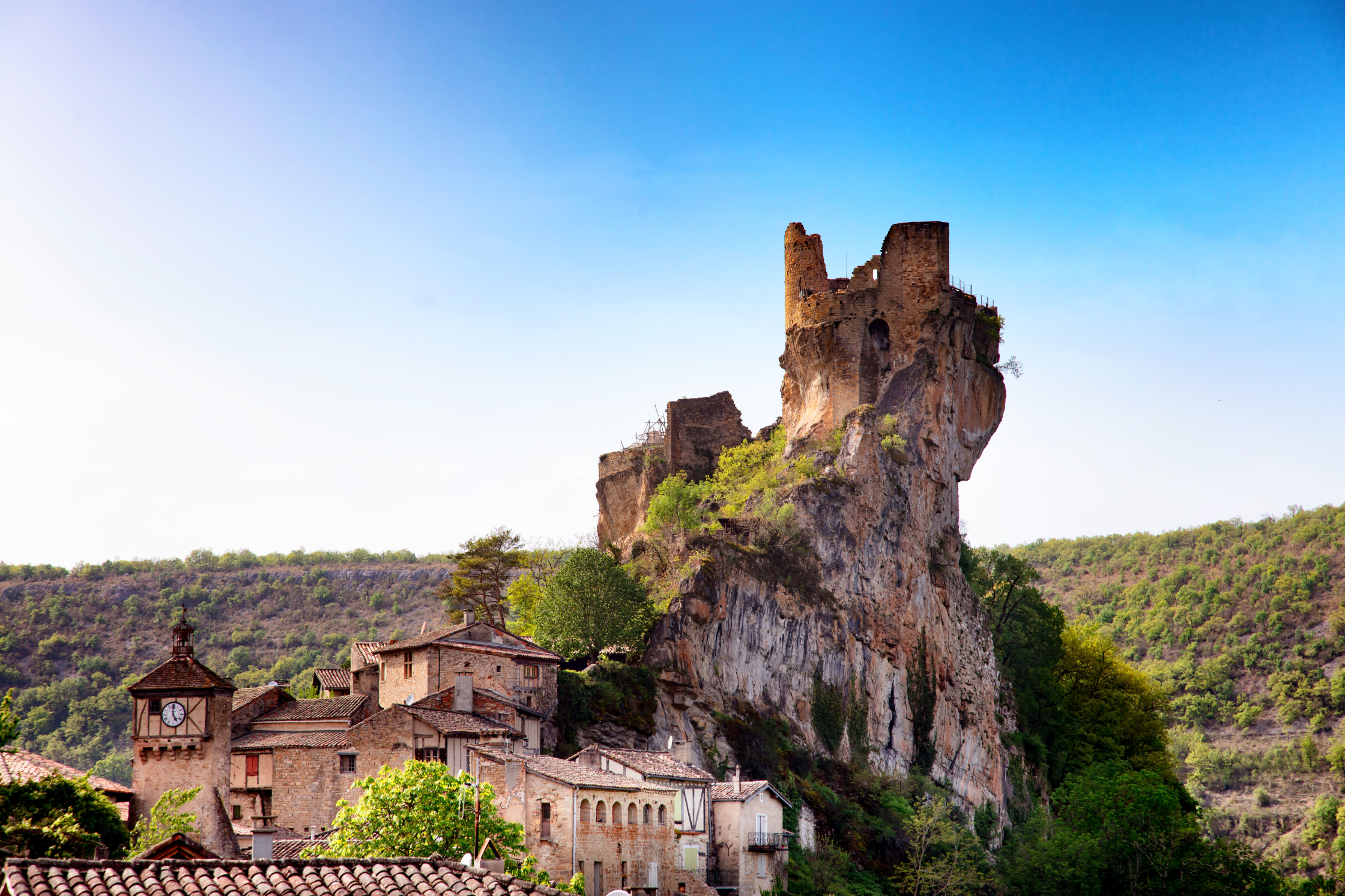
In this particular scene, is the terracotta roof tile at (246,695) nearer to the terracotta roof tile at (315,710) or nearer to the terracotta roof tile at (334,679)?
the terracotta roof tile at (315,710)

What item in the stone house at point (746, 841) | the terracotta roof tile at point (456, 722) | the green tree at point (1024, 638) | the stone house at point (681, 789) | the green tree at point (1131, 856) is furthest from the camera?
the green tree at point (1024, 638)

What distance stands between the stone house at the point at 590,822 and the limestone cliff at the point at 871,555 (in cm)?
1203

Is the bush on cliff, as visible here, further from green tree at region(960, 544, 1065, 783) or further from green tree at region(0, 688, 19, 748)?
green tree at region(960, 544, 1065, 783)

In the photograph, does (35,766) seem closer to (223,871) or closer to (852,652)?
(223,871)

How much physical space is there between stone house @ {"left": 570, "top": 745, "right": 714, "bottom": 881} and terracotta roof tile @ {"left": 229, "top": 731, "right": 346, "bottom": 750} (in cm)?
882

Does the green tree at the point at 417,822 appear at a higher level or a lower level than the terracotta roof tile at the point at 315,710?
lower

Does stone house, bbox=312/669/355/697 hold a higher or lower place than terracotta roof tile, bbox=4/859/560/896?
higher

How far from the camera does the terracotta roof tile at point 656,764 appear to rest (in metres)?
52.0

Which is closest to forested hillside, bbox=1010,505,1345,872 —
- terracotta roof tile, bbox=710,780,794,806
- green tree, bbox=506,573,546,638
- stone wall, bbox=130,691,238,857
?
green tree, bbox=506,573,546,638

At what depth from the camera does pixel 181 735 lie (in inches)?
1891

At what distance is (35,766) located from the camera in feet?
135

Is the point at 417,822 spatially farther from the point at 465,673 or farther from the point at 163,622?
the point at 163,622

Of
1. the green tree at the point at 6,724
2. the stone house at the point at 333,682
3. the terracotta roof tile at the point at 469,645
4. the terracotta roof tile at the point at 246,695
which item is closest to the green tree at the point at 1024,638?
the terracotta roof tile at the point at 469,645

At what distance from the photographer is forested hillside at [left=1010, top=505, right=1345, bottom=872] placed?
119312mm
